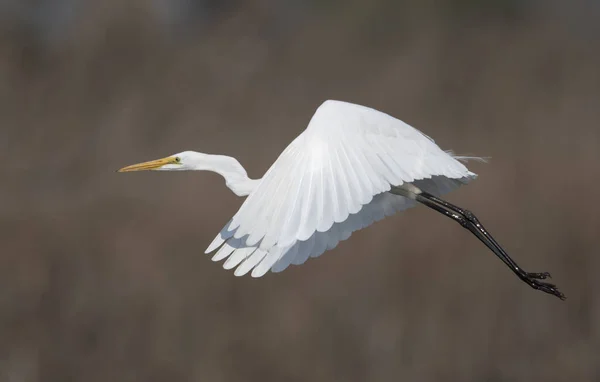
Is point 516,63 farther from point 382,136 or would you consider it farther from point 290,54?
point 382,136

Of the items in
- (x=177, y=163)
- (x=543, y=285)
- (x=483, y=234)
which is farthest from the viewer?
(x=177, y=163)

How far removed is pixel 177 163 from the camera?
15.8ft

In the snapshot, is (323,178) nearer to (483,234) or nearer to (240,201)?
(483,234)

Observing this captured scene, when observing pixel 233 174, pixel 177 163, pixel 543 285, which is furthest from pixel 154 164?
pixel 543 285

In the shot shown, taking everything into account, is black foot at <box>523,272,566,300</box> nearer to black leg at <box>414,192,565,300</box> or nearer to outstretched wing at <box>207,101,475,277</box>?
black leg at <box>414,192,565,300</box>

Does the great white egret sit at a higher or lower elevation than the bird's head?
lower

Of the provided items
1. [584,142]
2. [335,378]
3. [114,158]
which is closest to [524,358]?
[335,378]

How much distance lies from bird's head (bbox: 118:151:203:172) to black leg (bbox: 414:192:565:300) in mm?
908

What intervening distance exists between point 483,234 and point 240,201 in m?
2.72

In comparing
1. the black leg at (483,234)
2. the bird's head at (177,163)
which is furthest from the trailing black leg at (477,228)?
the bird's head at (177,163)

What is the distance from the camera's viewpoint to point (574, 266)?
274 inches

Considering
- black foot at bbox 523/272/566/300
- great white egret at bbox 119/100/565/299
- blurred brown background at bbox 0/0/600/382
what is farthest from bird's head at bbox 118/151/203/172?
blurred brown background at bbox 0/0/600/382

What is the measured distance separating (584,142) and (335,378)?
8.01 feet

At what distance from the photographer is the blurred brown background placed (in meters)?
6.66
